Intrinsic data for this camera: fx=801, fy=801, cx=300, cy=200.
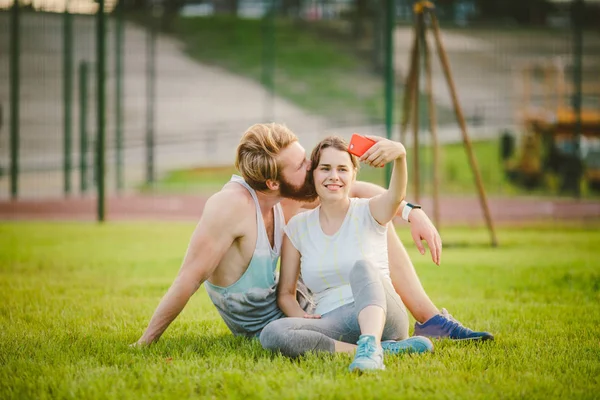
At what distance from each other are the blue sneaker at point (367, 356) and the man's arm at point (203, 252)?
796 millimetres

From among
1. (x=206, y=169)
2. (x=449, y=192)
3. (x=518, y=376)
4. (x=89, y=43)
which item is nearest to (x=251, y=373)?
(x=518, y=376)

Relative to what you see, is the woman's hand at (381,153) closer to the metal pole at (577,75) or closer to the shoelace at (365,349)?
the shoelace at (365,349)

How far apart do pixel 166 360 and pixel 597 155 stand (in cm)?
1261

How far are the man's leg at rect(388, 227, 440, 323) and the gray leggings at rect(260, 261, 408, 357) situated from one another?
290 millimetres

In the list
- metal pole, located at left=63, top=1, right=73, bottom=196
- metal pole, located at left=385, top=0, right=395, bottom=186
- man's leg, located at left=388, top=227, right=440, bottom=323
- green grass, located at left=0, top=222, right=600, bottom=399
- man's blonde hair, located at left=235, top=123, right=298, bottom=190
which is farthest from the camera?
metal pole, located at left=63, top=1, right=73, bottom=196

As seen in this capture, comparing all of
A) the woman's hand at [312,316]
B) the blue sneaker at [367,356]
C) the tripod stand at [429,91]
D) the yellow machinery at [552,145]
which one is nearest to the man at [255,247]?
the woman's hand at [312,316]

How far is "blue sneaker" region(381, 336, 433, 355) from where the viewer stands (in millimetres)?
3352

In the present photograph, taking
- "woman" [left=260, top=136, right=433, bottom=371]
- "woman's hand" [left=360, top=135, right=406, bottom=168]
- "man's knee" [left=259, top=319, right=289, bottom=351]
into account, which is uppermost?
"woman's hand" [left=360, top=135, right=406, bottom=168]

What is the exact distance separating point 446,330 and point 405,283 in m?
0.29

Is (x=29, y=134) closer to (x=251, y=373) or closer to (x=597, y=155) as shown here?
(x=597, y=155)

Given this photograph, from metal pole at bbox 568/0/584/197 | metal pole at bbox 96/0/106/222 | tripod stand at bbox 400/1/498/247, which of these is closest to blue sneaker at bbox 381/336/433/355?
tripod stand at bbox 400/1/498/247

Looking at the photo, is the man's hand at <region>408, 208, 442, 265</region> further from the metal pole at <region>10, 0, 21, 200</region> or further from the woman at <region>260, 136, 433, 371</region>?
the metal pole at <region>10, 0, 21, 200</region>

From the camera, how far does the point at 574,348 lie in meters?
3.53

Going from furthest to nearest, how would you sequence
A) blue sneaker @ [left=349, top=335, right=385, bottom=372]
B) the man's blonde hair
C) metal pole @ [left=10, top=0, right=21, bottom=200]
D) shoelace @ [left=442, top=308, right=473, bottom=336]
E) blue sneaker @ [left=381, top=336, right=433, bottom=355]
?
metal pole @ [left=10, top=0, right=21, bottom=200], shoelace @ [left=442, top=308, right=473, bottom=336], the man's blonde hair, blue sneaker @ [left=381, top=336, right=433, bottom=355], blue sneaker @ [left=349, top=335, right=385, bottom=372]
